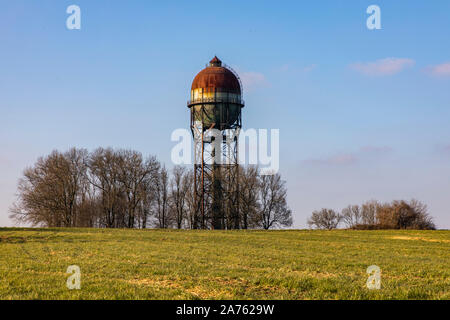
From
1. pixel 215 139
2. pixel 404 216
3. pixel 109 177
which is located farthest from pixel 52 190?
pixel 404 216

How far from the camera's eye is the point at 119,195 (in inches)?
3123

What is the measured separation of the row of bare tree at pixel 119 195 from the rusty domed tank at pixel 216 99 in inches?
487

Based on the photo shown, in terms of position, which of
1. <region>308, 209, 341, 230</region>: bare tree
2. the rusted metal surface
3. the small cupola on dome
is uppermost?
the small cupola on dome

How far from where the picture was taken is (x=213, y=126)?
66.9 metres

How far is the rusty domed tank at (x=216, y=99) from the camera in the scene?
67.2 metres

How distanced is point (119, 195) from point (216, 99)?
23226 mm

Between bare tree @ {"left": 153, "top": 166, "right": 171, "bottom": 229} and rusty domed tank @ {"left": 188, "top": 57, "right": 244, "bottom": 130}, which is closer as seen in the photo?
rusty domed tank @ {"left": 188, "top": 57, "right": 244, "bottom": 130}

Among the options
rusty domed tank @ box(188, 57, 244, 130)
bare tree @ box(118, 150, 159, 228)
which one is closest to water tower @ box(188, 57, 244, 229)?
rusty domed tank @ box(188, 57, 244, 130)

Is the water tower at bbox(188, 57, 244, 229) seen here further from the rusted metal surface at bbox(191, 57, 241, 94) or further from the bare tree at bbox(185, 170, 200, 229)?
the bare tree at bbox(185, 170, 200, 229)

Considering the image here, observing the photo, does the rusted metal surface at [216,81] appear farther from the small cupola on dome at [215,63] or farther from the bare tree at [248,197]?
the bare tree at [248,197]

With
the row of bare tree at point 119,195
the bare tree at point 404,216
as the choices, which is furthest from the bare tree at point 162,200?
the bare tree at point 404,216

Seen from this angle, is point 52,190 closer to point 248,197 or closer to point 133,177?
point 133,177

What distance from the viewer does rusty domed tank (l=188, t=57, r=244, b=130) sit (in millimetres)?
67250
